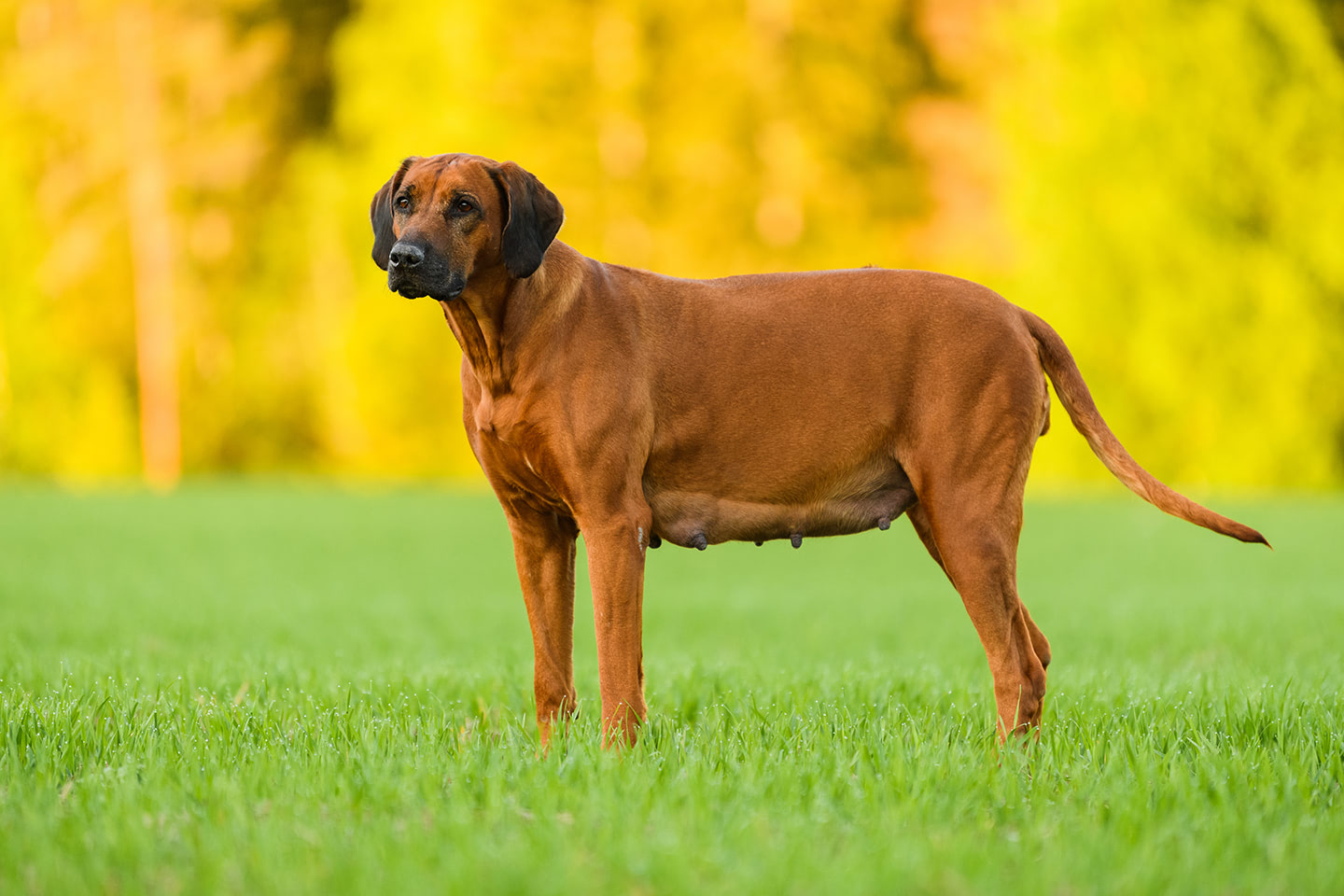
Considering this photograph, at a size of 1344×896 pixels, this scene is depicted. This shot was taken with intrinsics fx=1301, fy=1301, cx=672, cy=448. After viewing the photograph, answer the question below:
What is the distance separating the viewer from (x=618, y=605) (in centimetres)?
439

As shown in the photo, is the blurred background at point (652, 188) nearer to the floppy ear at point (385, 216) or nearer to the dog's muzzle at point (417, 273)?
the floppy ear at point (385, 216)

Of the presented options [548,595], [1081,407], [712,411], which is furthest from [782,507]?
[1081,407]

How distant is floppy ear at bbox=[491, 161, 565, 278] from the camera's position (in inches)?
171

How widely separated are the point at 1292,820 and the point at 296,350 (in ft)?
112

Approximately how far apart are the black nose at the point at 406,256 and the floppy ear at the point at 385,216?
35 cm

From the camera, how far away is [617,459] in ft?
14.4

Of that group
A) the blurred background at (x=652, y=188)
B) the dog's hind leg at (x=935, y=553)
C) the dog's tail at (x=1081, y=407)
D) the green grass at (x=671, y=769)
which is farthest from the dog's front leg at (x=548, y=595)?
the blurred background at (x=652, y=188)

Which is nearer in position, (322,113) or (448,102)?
(448,102)

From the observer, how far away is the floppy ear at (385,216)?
452cm

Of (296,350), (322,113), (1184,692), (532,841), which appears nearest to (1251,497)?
(1184,692)

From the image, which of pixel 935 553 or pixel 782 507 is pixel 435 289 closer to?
pixel 782 507

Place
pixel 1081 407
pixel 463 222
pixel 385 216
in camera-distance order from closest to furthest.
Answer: pixel 463 222
pixel 385 216
pixel 1081 407

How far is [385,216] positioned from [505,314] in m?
0.58

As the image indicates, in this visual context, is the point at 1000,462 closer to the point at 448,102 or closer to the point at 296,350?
the point at 448,102
